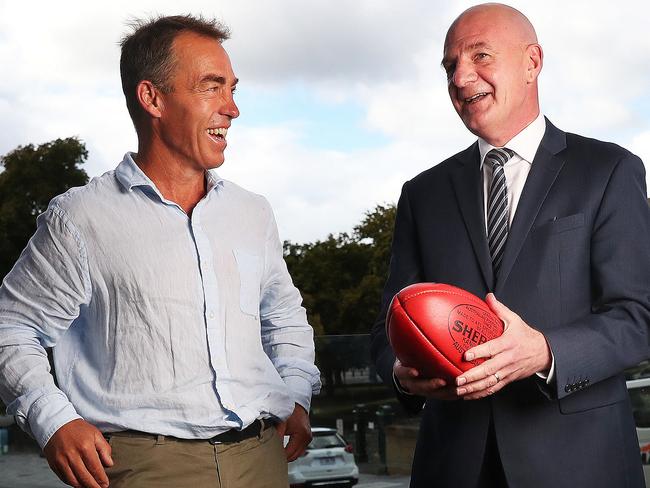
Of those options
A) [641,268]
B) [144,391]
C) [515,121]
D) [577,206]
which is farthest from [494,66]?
[144,391]

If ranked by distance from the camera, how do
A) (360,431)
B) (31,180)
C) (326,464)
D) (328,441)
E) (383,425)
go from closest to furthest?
(383,425) < (360,431) < (328,441) < (326,464) < (31,180)

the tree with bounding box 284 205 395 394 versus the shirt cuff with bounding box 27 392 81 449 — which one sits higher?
the tree with bounding box 284 205 395 394

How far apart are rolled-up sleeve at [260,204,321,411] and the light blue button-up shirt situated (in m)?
0.19

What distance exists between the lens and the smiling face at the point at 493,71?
8.91ft

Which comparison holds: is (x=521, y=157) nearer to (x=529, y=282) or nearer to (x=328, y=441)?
(x=529, y=282)

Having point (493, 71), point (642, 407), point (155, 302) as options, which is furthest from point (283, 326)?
point (642, 407)

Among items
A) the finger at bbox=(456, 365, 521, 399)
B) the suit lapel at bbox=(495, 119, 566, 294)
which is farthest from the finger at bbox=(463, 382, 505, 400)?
the suit lapel at bbox=(495, 119, 566, 294)

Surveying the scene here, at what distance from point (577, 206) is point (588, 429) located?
1.85 feet

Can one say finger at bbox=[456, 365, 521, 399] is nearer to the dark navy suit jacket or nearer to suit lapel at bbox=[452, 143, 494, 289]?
the dark navy suit jacket

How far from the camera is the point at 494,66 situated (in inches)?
107

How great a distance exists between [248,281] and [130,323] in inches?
14.1

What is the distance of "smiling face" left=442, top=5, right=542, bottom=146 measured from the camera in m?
2.71

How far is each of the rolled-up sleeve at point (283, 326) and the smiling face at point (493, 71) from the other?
675 mm

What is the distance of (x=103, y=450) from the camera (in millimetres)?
2432
